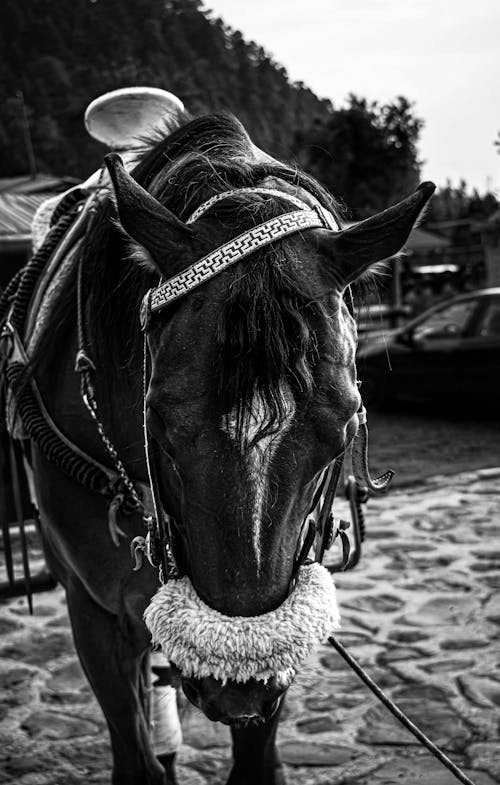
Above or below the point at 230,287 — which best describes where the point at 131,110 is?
above

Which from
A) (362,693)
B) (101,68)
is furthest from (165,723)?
(101,68)

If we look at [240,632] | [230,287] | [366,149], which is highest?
[366,149]

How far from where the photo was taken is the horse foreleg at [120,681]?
230cm

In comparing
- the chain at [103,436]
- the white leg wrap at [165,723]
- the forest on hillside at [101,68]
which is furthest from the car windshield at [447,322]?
the chain at [103,436]

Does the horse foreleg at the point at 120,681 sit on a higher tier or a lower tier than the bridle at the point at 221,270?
lower

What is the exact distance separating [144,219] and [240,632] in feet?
2.47

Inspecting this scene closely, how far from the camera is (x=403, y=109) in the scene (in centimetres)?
2581

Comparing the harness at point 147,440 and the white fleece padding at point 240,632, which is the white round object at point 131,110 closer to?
the harness at point 147,440

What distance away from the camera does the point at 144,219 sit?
1583 millimetres

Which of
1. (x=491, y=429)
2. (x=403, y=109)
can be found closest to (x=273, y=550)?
(x=491, y=429)

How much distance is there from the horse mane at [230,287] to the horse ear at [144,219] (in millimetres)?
130

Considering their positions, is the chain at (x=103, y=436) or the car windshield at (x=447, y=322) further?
the car windshield at (x=447, y=322)

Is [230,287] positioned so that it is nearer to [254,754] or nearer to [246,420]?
[246,420]

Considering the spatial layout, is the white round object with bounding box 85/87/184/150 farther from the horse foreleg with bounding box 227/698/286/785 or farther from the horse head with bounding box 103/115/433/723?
the horse foreleg with bounding box 227/698/286/785
